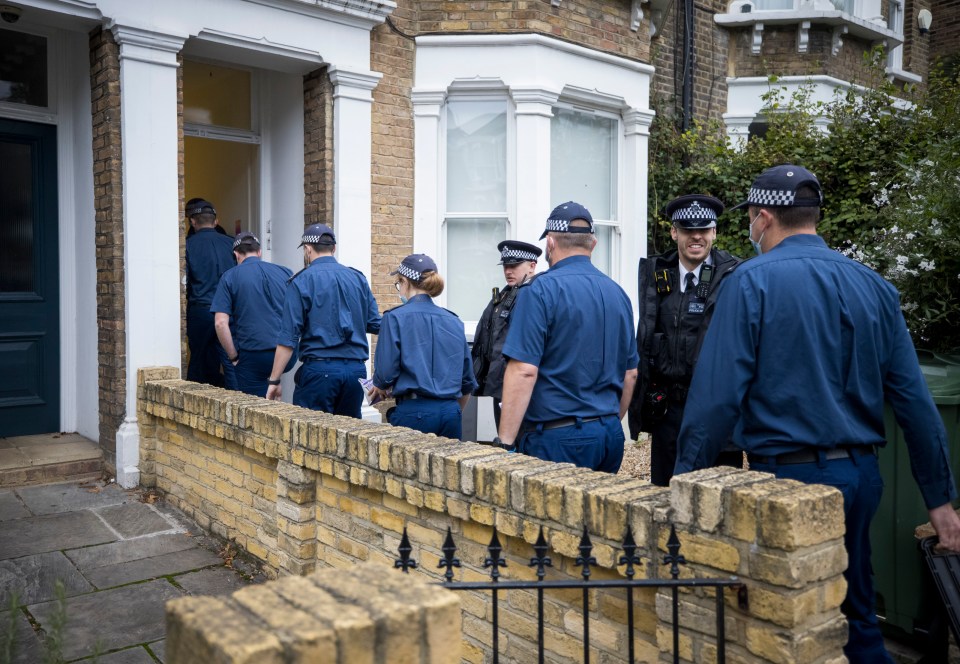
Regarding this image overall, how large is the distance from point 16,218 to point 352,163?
9.06ft

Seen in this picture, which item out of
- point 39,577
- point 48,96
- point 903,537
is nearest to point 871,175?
point 903,537

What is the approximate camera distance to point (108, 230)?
636 centimetres

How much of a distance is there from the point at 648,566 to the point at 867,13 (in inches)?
457

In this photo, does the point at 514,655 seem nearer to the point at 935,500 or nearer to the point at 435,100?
the point at 935,500

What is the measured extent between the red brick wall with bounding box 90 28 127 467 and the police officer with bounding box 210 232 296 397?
73cm

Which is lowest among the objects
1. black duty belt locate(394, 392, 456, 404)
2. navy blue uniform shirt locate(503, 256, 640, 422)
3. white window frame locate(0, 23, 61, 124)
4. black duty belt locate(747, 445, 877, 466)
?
black duty belt locate(394, 392, 456, 404)

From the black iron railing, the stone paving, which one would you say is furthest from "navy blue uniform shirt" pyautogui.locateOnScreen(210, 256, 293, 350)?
the black iron railing

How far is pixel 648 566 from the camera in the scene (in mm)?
Answer: 2795

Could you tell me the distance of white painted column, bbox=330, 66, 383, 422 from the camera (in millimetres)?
7504

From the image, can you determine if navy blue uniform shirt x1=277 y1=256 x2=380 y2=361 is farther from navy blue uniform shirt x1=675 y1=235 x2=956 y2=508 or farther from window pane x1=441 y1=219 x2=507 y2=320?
navy blue uniform shirt x1=675 y1=235 x2=956 y2=508

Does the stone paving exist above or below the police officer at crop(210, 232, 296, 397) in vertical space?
below

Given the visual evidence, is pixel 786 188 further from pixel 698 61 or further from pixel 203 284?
pixel 698 61

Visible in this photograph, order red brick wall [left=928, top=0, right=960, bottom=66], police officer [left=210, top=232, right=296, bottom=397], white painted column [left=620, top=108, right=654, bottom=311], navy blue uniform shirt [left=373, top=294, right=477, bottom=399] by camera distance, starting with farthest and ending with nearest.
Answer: red brick wall [left=928, top=0, right=960, bottom=66], white painted column [left=620, top=108, right=654, bottom=311], police officer [left=210, top=232, right=296, bottom=397], navy blue uniform shirt [left=373, top=294, right=477, bottom=399]

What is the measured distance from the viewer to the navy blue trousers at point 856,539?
289cm
